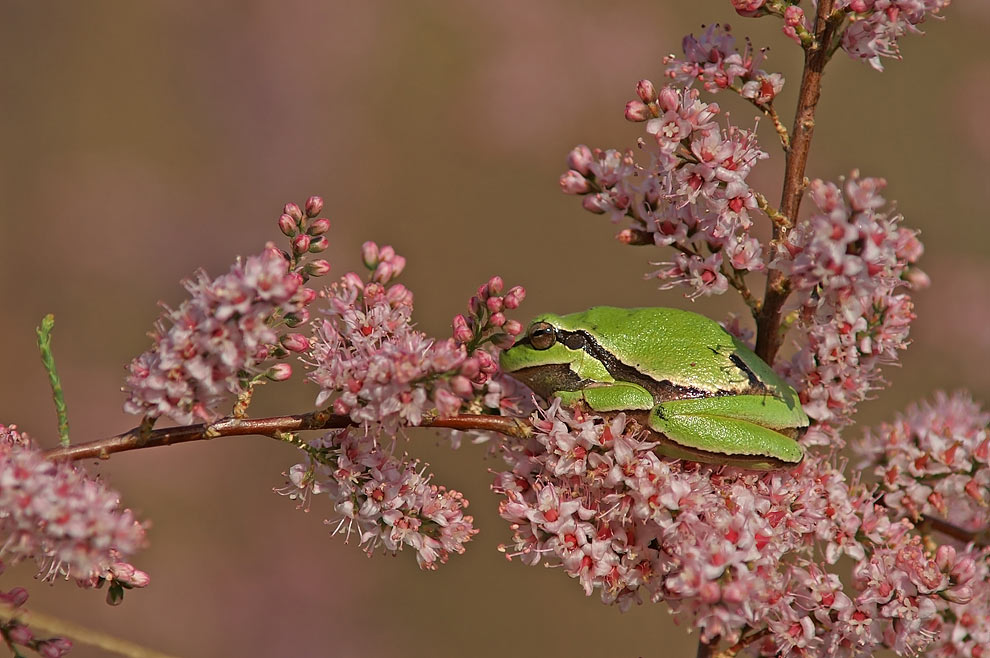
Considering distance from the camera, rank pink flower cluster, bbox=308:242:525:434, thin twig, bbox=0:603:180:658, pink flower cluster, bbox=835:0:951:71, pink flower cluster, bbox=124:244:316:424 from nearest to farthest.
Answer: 1. thin twig, bbox=0:603:180:658
2. pink flower cluster, bbox=124:244:316:424
3. pink flower cluster, bbox=308:242:525:434
4. pink flower cluster, bbox=835:0:951:71

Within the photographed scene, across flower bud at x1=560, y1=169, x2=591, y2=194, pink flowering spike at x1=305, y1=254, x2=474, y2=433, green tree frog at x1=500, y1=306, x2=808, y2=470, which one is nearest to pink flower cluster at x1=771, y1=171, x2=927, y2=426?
green tree frog at x1=500, y1=306, x2=808, y2=470

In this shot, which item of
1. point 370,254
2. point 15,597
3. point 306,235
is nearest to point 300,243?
point 306,235

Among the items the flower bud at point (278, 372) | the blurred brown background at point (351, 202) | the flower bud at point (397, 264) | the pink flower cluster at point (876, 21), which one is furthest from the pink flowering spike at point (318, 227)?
the blurred brown background at point (351, 202)

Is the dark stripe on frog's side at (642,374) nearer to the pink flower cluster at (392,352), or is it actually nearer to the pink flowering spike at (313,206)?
the pink flower cluster at (392,352)

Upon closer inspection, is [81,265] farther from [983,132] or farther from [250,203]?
[983,132]

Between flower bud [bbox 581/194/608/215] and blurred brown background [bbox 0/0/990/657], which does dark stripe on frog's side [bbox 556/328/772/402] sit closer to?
flower bud [bbox 581/194/608/215]

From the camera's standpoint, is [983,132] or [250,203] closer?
[983,132]

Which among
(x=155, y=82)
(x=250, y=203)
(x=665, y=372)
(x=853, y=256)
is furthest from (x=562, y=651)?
(x=155, y=82)
